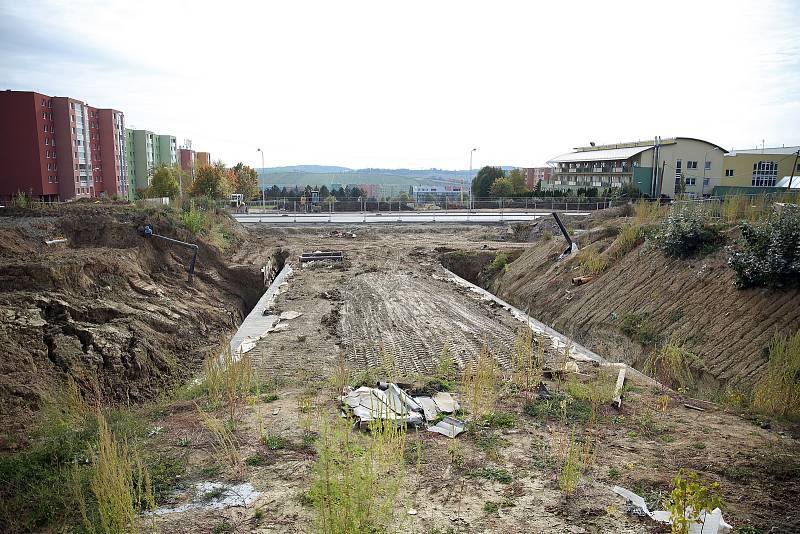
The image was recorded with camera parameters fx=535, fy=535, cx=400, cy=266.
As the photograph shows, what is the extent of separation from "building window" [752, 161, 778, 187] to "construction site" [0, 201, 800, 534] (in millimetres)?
47953

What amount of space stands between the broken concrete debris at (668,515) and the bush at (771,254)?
21.4ft

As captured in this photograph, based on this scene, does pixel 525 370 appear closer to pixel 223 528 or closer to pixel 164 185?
pixel 223 528

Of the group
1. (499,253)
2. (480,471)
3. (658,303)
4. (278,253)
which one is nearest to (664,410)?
(480,471)

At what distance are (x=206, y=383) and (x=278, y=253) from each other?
16.0 metres

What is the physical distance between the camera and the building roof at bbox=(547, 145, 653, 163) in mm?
57344

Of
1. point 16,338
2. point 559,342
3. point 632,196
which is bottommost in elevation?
point 559,342

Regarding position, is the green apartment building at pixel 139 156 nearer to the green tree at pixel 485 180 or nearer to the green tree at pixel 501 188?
the green tree at pixel 485 180

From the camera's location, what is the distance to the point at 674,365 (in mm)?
10117

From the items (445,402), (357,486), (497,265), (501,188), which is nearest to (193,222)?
(497,265)

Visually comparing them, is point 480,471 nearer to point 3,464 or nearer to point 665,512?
point 665,512

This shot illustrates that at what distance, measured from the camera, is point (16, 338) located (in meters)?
9.16

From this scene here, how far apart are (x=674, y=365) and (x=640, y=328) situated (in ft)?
6.54

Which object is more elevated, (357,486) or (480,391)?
(357,486)

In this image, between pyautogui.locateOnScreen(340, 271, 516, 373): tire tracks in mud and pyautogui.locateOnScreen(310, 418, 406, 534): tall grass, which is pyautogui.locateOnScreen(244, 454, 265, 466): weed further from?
pyautogui.locateOnScreen(340, 271, 516, 373): tire tracks in mud
